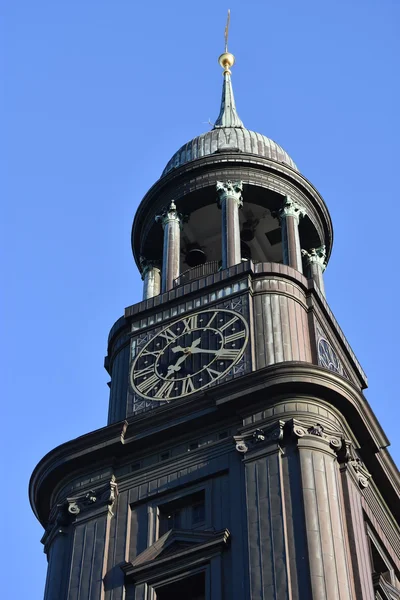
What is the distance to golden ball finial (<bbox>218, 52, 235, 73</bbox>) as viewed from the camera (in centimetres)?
5328

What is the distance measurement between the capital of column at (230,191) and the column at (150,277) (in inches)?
118

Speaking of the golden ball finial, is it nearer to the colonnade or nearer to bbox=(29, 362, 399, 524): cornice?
the colonnade

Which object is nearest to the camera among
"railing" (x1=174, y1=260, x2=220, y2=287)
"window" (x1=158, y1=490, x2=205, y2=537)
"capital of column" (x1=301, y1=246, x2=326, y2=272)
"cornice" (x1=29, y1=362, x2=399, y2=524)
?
"window" (x1=158, y1=490, x2=205, y2=537)

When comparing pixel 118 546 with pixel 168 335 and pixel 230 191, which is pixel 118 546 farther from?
pixel 230 191

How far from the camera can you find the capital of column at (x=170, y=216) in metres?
43.0

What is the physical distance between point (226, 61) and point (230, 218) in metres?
13.5

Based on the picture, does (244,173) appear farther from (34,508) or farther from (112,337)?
(34,508)

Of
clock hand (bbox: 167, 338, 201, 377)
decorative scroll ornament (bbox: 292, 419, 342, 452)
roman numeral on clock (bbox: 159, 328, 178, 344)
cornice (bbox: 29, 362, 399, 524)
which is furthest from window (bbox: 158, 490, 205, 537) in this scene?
roman numeral on clock (bbox: 159, 328, 178, 344)

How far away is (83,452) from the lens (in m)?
35.1

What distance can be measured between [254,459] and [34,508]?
20.7 feet

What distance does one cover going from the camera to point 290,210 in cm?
4300

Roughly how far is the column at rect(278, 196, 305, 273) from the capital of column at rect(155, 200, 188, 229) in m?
2.82

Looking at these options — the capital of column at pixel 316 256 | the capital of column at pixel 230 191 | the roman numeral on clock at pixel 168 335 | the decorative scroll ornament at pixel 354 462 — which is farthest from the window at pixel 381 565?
the capital of column at pixel 230 191

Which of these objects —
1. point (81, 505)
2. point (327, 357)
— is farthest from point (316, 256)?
point (81, 505)
